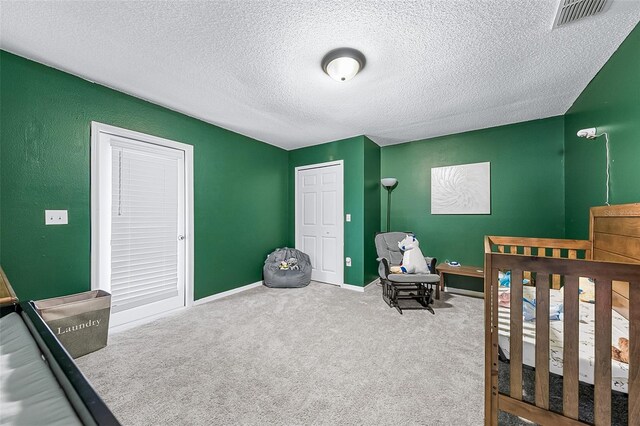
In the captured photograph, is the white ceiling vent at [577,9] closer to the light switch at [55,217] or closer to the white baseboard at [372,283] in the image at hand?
the white baseboard at [372,283]

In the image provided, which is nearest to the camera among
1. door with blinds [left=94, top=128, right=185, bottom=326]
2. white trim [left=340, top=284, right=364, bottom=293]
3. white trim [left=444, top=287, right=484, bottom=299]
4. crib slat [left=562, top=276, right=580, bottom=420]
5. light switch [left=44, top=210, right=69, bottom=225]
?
crib slat [left=562, top=276, right=580, bottom=420]

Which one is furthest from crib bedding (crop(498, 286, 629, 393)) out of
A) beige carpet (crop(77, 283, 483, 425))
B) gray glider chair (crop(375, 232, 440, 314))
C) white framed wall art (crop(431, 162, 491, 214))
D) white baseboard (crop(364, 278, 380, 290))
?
white baseboard (crop(364, 278, 380, 290))

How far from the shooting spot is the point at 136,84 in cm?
235

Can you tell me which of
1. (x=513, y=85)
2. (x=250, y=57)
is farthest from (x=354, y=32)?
(x=513, y=85)

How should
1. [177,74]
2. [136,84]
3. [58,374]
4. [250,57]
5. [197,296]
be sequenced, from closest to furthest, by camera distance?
[58,374]
[250,57]
[177,74]
[136,84]
[197,296]

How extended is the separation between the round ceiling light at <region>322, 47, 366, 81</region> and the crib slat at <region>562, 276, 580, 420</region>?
1864mm

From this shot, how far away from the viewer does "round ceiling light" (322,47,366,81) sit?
6.09 ft

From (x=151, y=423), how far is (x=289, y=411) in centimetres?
75

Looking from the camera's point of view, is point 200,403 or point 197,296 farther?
point 197,296

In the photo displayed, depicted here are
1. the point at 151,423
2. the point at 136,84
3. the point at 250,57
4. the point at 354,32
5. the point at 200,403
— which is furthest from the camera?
the point at 136,84

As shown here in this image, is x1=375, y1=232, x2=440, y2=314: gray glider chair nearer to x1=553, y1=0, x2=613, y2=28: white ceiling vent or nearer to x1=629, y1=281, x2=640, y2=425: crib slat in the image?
x1=629, y1=281, x2=640, y2=425: crib slat

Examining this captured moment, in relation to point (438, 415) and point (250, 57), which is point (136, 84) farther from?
point (438, 415)

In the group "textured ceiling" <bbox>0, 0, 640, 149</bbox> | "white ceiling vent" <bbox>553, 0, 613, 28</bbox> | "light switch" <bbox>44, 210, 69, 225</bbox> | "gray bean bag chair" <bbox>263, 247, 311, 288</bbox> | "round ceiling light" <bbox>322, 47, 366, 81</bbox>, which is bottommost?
"gray bean bag chair" <bbox>263, 247, 311, 288</bbox>

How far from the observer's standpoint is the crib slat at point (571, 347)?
0.99 metres
